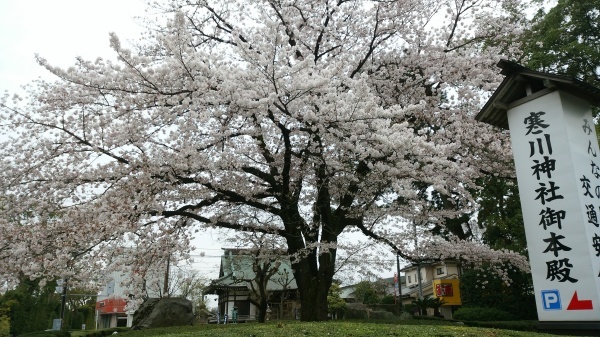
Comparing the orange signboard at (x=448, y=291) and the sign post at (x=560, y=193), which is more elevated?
the sign post at (x=560, y=193)

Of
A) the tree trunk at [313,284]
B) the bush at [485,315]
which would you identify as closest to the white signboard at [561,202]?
the tree trunk at [313,284]

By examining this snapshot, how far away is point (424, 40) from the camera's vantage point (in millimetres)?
11055

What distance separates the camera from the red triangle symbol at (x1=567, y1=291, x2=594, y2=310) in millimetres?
5434

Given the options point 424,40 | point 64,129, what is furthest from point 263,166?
point 424,40

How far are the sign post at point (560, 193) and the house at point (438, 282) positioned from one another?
8478 millimetres

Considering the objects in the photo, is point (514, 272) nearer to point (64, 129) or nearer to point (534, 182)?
point (534, 182)

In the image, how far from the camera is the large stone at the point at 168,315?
14.4 m

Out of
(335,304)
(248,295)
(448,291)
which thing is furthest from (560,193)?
(448,291)

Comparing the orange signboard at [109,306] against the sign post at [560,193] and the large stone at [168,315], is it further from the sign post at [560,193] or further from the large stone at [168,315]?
the sign post at [560,193]

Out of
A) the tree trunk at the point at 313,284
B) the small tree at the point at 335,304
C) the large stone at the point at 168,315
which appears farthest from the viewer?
the small tree at the point at 335,304

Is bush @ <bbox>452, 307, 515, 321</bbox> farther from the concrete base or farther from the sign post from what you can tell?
the sign post

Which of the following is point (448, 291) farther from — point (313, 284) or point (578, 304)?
point (578, 304)

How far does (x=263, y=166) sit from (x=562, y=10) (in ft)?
→ 43.5

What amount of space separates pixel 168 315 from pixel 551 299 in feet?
40.3
